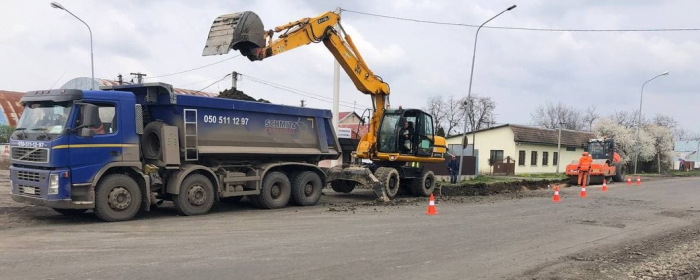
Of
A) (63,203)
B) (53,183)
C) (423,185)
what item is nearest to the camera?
(53,183)

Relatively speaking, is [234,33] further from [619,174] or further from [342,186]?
[619,174]

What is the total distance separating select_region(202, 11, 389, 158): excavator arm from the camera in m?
12.4

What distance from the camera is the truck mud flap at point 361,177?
15.4 m

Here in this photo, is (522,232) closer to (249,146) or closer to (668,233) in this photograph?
(668,233)

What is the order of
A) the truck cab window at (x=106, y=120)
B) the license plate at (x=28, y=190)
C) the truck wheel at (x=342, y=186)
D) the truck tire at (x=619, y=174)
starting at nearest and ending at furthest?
the license plate at (x=28, y=190), the truck cab window at (x=106, y=120), the truck wheel at (x=342, y=186), the truck tire at (x=619, y=174)

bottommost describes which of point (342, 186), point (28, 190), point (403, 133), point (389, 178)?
point (342, 186)

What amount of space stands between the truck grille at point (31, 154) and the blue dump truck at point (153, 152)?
20mm

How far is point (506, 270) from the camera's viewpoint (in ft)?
22.5

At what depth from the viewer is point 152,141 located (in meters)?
11.4

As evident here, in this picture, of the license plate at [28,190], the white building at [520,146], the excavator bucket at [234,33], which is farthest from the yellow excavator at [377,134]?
the white building at [520,146]

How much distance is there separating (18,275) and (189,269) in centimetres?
193

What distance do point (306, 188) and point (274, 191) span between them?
3.67 feet

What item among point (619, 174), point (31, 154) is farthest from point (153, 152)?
point (619, 174)

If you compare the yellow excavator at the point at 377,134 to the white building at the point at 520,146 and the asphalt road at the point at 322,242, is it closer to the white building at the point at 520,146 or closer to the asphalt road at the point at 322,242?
the asphalt road at the point at 322,242
